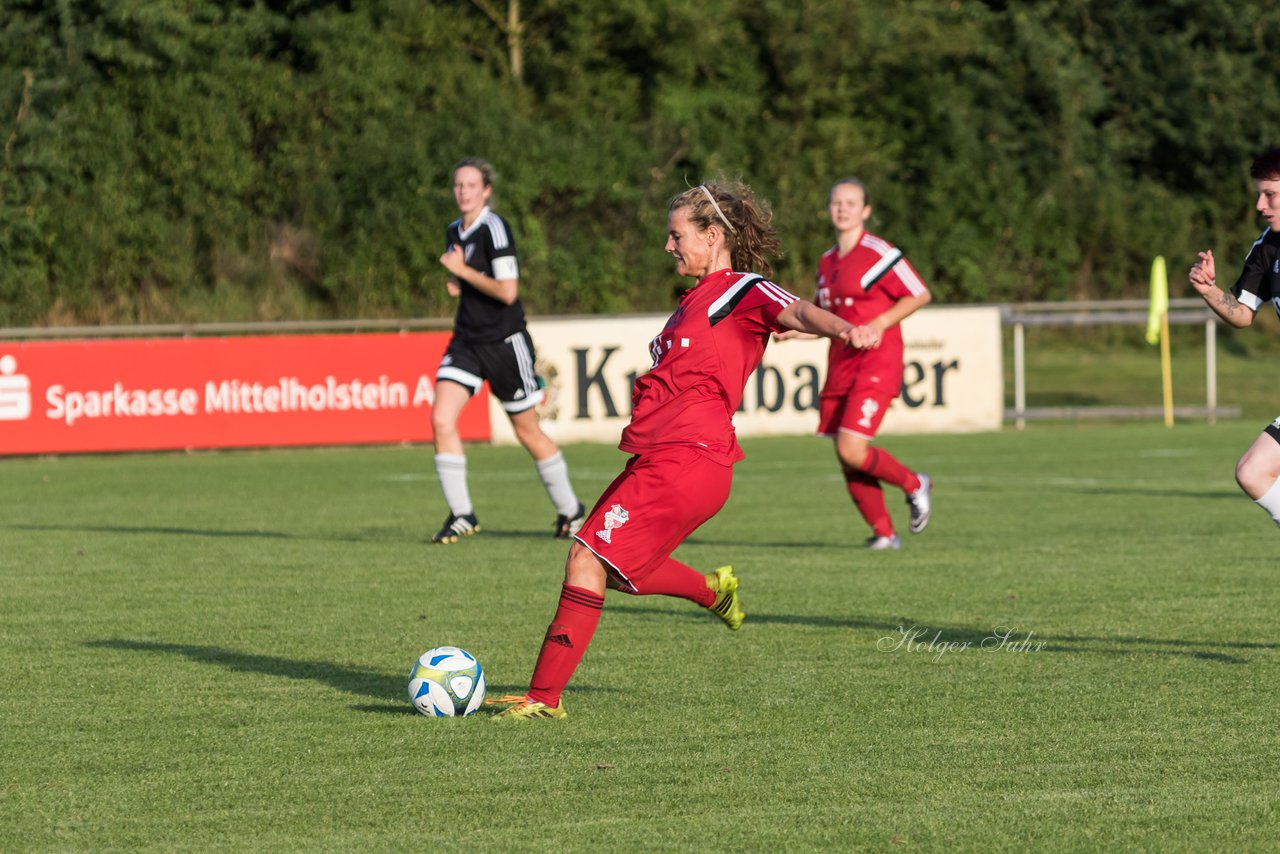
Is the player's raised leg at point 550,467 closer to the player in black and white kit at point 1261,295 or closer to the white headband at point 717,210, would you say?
the player in black and white kit at point 1261,295

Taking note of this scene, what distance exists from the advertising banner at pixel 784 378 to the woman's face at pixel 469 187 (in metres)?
9.24

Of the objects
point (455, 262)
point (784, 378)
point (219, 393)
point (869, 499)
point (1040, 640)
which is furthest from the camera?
point (784, 378)

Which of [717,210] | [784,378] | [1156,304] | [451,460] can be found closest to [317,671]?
[717,210]

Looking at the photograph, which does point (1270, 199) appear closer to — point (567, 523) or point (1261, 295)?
point (1261, 295)

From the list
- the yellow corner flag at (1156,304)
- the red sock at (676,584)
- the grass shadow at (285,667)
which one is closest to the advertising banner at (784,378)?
the yellow corner flag at (1156,304)

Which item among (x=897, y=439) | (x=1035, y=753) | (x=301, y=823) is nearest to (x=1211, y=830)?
(x=1035, y=753)

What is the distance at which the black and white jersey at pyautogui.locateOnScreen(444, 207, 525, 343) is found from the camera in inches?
423

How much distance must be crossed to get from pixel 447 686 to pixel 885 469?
5.17 metres

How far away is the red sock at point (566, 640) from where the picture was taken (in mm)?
5660

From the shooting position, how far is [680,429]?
18.6 ft

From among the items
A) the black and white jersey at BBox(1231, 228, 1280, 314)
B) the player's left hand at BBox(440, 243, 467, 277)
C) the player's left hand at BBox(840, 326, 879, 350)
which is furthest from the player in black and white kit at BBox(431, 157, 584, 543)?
the player's left hand at BBox(840, 326, 879, 350)

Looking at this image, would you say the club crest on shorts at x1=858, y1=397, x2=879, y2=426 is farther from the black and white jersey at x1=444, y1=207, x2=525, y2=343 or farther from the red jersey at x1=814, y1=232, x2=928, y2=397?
the black and white jersey at x1=444, y1=207, x2=525, y2=343

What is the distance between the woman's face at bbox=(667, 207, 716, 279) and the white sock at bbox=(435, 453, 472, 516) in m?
5.24

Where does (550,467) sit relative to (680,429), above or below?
below
